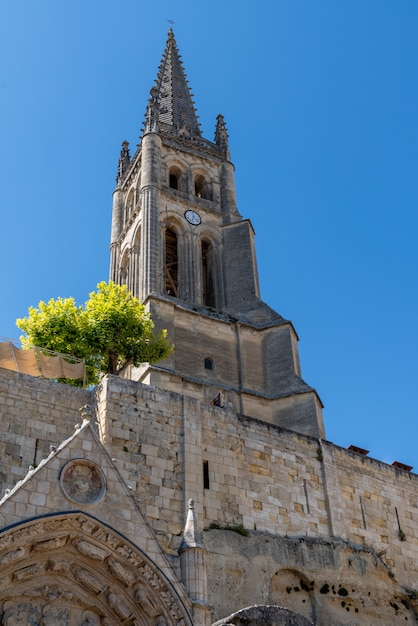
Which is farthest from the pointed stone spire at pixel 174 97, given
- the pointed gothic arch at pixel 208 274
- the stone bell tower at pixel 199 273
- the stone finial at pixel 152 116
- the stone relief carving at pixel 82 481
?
the stone relief carving at pixel 82 481

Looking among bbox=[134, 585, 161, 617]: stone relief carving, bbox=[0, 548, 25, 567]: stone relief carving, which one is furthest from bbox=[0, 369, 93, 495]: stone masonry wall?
bbox=[134, 585, 161, 617]: stone relief carving

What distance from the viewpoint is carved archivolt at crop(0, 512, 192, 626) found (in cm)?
1014

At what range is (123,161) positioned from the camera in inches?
1847

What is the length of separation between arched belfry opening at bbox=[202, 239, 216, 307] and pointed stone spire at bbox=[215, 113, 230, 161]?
24.1 ft

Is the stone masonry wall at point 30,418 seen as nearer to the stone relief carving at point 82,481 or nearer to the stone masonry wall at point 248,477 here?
the stone masonry wall at point 248,477

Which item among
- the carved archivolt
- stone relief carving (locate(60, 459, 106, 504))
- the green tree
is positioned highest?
the green tree

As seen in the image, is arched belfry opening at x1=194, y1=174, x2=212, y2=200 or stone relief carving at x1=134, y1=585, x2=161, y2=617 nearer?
stone relief carving at x1=134, y1=585, x2=161, y2=617

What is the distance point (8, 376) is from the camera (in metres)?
16.7

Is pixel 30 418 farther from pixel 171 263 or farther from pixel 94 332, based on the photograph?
pixel 171 263

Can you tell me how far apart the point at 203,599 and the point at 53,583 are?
1971 millimetres

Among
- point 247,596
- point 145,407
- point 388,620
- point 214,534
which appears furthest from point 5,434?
point 388,620

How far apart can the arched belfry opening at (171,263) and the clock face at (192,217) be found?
3.30 ft

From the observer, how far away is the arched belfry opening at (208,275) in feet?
125

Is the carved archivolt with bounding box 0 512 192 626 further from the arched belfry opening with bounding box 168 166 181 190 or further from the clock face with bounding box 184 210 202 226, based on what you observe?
the arched belfry opening with bounding box 168 166 181 190
